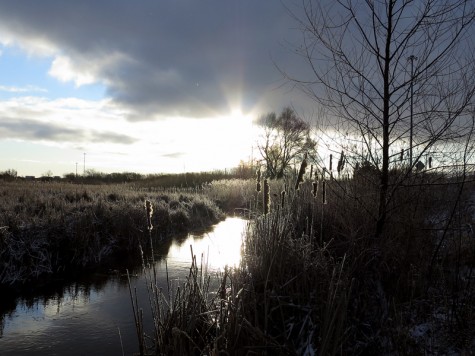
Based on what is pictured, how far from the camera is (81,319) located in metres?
5.27

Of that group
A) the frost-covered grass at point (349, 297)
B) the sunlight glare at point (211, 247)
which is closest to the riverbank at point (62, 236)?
the sunlight glare at point (211, 247)

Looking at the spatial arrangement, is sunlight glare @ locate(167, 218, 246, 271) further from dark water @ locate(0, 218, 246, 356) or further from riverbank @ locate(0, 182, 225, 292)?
riverbank @ locate(0, 182, 225, 292)

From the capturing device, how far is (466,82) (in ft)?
14.9

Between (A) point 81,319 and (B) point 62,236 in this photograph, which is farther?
(B) point 62,236

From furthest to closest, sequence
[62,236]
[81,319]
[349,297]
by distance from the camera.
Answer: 1. [62,236]
2. [81,319]
3. [349,297]

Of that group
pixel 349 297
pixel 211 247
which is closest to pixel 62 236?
pixel 211 247

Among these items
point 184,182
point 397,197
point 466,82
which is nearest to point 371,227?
point 397,197

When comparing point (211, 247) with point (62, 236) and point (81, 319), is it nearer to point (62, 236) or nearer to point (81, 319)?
point (62, 236)

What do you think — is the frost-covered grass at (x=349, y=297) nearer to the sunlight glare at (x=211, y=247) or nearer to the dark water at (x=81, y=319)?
the dark water at (x=81, y=319)

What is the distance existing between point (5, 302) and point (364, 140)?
18.1ft

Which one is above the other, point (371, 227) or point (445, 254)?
point (371, 227)

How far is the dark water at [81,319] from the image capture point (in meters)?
4.46

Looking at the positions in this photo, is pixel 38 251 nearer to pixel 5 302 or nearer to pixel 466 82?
pixel 5 302

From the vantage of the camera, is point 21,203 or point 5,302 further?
point 21,203
